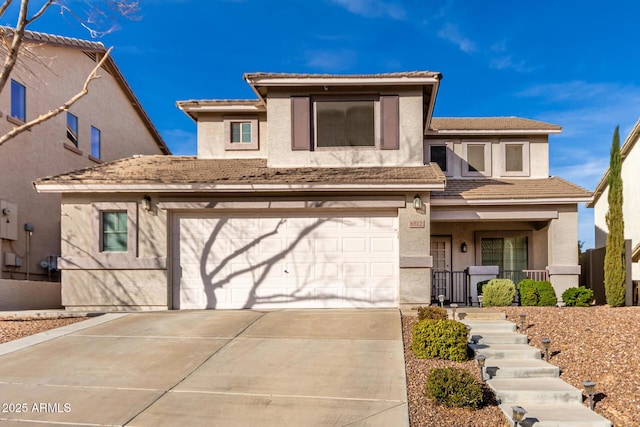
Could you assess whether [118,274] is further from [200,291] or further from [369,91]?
[369,91]

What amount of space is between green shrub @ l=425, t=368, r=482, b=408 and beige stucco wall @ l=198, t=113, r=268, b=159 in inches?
411

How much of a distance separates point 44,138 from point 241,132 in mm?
6460

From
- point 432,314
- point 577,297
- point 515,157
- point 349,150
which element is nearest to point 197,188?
point 349,150

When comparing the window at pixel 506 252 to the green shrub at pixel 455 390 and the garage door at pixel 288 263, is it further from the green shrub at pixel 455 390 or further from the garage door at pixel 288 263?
the green shrub at pixel 455 390

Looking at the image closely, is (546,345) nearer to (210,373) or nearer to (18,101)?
(210,373)

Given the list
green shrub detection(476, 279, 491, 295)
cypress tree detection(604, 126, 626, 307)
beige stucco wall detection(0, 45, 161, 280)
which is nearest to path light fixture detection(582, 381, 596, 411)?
cypress tree detection(604, 126, 626, 307)

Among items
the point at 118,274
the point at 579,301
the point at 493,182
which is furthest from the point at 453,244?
the point at 118,274

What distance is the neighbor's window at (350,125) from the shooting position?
13289mm

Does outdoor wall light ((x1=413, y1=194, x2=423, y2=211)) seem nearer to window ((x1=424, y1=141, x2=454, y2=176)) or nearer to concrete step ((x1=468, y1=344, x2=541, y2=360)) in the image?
concrete step ((x1=468, y1=344, x2=541, y2=360))

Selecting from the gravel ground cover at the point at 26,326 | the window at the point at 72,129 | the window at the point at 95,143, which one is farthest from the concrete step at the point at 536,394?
the window at the point at 95,143

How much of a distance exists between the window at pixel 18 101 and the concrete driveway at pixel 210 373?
783cm

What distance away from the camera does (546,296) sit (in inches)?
500

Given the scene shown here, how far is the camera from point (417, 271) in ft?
38.9

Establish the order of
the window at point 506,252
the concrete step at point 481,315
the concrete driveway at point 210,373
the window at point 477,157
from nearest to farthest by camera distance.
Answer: the concrete driveway at point 210,373 < the concrete step at point 481,315 < the window at point 506,252 < the window at point 477,157
